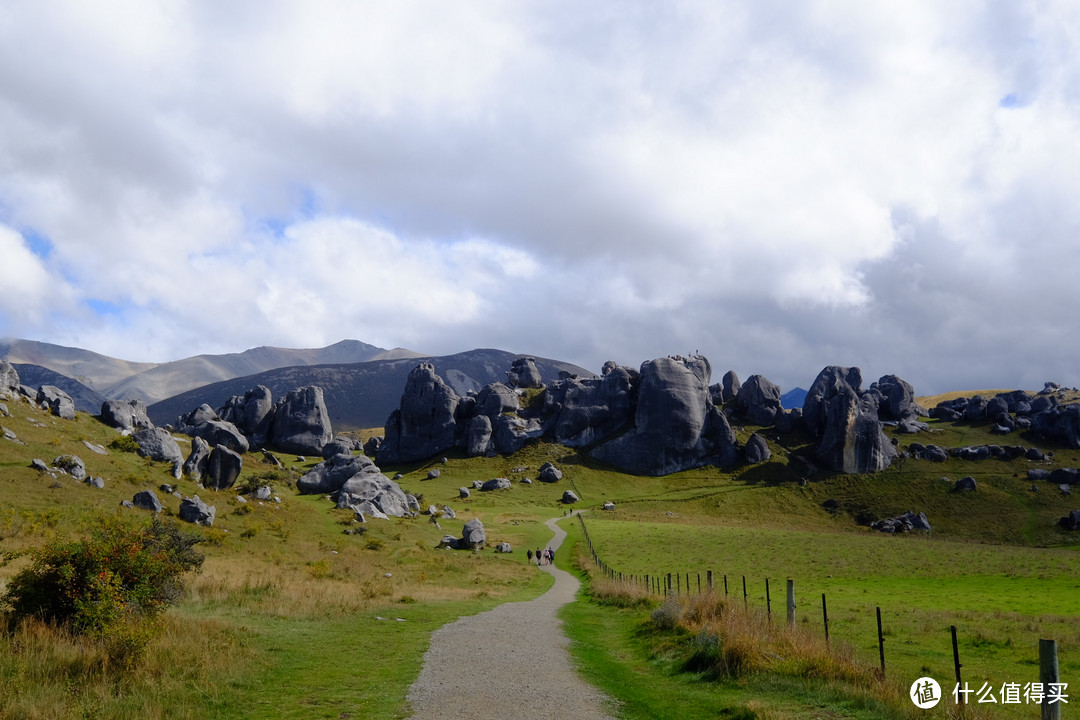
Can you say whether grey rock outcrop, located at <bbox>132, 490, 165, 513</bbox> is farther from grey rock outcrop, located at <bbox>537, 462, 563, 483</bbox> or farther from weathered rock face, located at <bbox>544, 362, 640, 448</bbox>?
weathered rock face, located at <bbox>544, 362, 640, 448</bbox>

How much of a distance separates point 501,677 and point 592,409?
6637 inches

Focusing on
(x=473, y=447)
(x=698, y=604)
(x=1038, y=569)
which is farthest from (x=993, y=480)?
(x=698, y=604)

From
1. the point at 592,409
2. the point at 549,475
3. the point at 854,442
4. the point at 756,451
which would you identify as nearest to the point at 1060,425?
the point at 854,442

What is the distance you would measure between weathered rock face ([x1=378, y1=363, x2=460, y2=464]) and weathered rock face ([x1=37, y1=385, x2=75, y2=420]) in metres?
A: 110

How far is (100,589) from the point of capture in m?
14.7

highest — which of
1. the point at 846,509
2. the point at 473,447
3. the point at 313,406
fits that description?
the point at 313,406

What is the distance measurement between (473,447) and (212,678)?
161 metres

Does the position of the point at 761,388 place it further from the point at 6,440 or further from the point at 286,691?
the point at 286,691

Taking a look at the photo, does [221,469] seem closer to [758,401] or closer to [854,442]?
[854,442]

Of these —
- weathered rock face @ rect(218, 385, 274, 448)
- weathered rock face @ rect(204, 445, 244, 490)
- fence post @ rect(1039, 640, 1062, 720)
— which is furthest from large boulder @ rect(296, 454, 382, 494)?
weathered rock face @ rect(218, 385, 274, 448)

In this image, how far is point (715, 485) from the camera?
150 meters

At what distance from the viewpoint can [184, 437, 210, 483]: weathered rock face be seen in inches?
2404

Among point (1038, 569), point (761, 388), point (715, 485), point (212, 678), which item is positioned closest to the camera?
point (212, 678)

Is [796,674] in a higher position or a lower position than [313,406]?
lower
